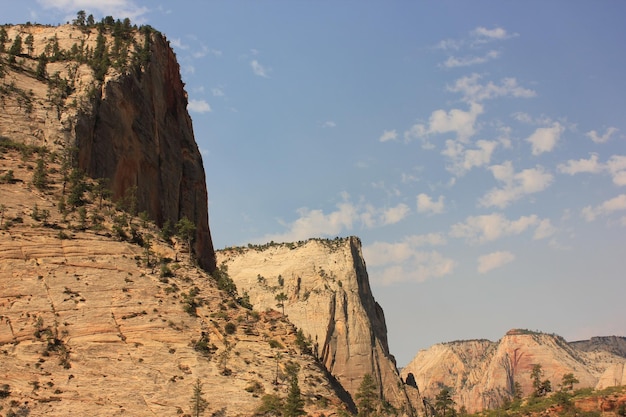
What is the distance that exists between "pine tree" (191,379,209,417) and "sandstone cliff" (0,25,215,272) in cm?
3306

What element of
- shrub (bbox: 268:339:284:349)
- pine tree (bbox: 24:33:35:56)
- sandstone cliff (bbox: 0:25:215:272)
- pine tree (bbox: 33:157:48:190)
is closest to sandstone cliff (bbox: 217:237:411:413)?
sandstone cliff (bbox: 0:25:215:272)

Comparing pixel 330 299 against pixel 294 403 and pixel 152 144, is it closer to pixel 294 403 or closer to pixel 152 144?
pixel 152 144

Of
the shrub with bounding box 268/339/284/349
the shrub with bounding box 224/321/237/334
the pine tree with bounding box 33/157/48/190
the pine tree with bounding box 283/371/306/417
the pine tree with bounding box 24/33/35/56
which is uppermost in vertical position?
the pine tree with bounding box 24/33/35/56

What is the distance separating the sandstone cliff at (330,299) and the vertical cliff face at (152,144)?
→ 50.6 meters

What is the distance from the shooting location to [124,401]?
51.9 meters

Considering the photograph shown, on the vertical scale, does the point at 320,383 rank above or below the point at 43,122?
below

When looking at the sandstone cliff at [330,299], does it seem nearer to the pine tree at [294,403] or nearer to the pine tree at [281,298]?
the pine tree at [281,298]

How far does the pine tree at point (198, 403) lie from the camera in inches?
2041

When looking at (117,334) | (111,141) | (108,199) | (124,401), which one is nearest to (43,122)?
(111,141)

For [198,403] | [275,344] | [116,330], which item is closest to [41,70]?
[116,330]

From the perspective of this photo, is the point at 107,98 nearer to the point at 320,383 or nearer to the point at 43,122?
the point at 43,122

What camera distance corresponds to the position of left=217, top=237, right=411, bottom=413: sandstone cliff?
161 metres

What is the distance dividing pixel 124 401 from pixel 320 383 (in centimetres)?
1570

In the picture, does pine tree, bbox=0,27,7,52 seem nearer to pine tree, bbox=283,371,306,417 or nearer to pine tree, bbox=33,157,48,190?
pine tree, bbox=33,157,48,190
